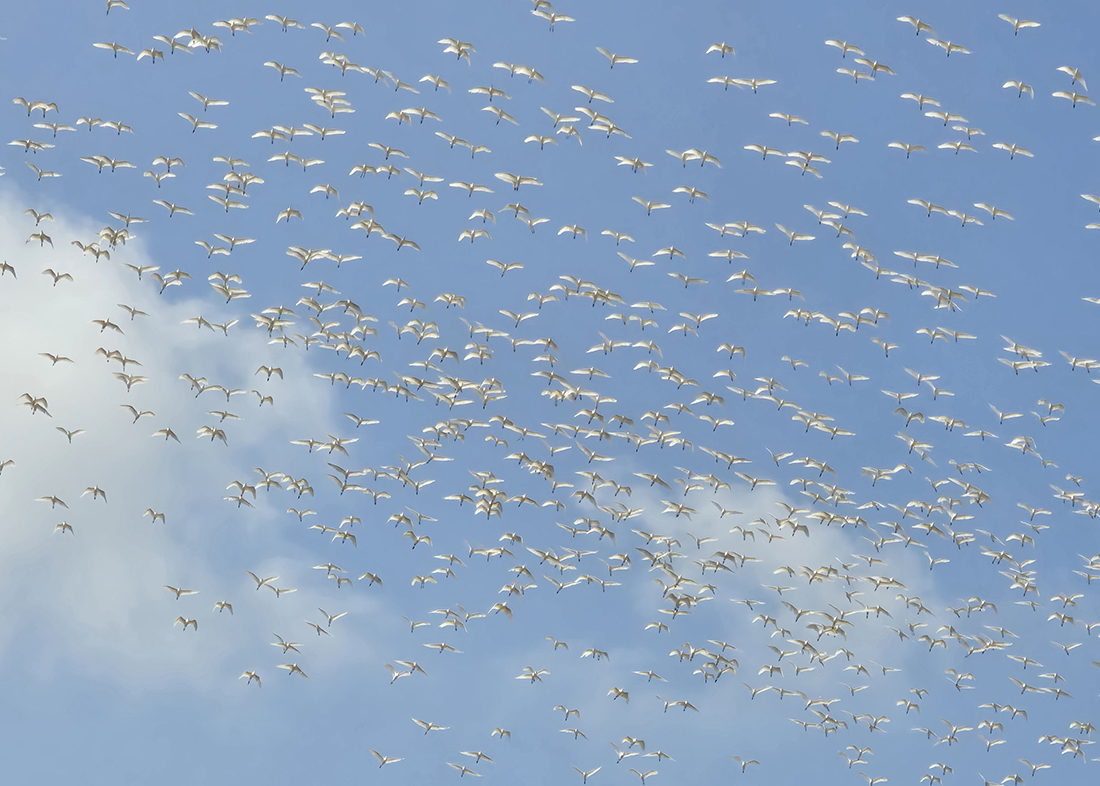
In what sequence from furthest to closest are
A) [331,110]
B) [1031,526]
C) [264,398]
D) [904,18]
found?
[1031,526], [264,398], [331,110], [904,18]

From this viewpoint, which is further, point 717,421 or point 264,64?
point 717,421

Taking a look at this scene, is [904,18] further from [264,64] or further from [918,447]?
[264,64]

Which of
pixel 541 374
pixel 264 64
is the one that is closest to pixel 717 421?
pixel 541 374

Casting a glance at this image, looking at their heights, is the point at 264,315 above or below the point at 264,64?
below

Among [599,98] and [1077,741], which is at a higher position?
[599,98]

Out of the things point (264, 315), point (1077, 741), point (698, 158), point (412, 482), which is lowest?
point (1077, 741)

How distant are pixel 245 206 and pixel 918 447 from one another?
200ft

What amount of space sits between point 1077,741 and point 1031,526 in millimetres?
22226

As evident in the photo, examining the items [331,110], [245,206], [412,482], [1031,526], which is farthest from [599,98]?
[1031,526]

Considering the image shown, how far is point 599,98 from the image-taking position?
103 m

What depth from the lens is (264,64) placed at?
350 ft

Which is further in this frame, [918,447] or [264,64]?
[918,447]

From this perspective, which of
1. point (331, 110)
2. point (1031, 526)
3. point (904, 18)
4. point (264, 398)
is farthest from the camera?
point (1031, 526)

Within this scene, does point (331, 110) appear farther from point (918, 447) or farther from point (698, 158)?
point (918, 447)
